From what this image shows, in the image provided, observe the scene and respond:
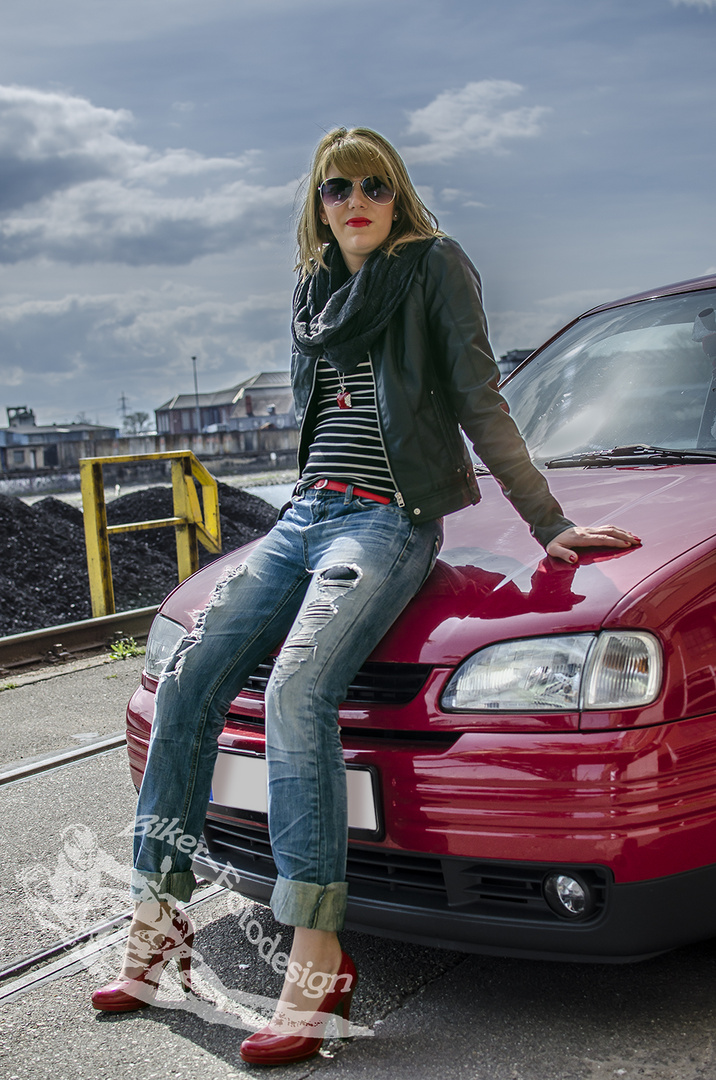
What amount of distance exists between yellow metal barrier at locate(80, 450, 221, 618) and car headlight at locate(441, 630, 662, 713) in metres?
5.13

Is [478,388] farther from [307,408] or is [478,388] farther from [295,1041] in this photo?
[295,1041]

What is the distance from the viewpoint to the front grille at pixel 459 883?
6.68 feet

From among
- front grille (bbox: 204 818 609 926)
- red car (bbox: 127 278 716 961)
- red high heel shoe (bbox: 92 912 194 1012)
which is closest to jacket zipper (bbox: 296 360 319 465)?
red car (bbox: 127 278 716 961)

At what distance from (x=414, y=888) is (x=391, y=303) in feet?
4.42

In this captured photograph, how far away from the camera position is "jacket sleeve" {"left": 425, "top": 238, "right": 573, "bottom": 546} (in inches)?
97.0

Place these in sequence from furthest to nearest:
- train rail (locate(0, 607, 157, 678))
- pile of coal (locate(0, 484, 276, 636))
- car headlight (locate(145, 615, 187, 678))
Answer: pile of coal (locate(0, 484, 276, 636))
train rail (locate(0, 607, 157, 678))
car headlight (locate(145, 615, 187, 678))

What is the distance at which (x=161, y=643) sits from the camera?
2.83m

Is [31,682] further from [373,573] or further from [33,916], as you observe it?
[373,573]

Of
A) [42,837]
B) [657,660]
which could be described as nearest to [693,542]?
[657,660]

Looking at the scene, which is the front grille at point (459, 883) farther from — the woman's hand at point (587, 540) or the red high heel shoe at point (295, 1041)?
the woman's hand at point (587, 540)

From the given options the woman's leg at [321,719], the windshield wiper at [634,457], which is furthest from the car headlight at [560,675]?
the windshield wiper at [634,457]

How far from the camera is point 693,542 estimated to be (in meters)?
2.24

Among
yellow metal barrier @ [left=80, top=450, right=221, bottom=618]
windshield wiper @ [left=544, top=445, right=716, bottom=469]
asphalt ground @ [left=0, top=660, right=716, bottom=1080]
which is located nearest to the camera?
asphalt ground @ [left=0, top=660, right=716, bottom=1080]

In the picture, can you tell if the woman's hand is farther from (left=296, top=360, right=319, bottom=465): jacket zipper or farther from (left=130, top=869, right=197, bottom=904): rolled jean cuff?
(left=130, top=869, right=197, bottom=904): rolled jean cuff
